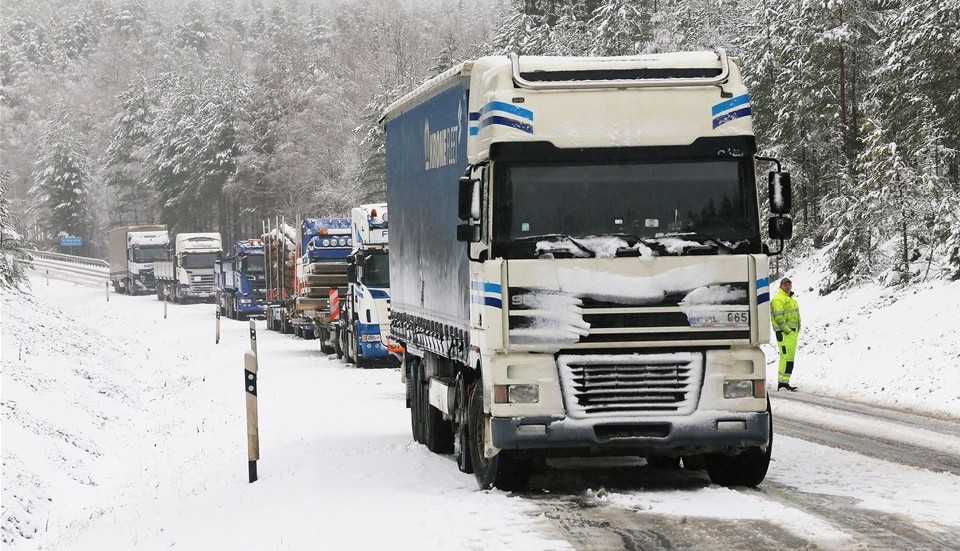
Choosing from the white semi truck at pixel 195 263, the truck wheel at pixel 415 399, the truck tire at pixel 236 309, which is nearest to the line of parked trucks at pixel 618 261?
the truck wheel at pixel 415 399

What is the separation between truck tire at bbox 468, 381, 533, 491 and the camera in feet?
36.0

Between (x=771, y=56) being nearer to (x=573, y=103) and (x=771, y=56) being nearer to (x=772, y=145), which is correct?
(x=772, y=145)

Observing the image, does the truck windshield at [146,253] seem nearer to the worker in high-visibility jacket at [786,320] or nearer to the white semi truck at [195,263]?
the white semi truck at [195,263]

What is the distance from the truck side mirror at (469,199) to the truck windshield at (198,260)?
60219 mm

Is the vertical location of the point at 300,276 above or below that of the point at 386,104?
below

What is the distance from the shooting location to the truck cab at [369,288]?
29.4 meters

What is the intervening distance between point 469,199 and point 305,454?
16.4 ft

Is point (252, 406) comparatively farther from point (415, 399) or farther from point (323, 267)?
point (323, 267)

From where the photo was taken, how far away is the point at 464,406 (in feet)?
40.3

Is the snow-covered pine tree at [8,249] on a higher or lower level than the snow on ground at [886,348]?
higher

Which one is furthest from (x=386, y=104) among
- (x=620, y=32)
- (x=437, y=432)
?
(x=437, y=432)

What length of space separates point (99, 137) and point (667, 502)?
151 m

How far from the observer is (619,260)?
1041 cm

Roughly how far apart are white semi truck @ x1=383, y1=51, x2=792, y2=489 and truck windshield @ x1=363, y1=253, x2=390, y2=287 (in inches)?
731
